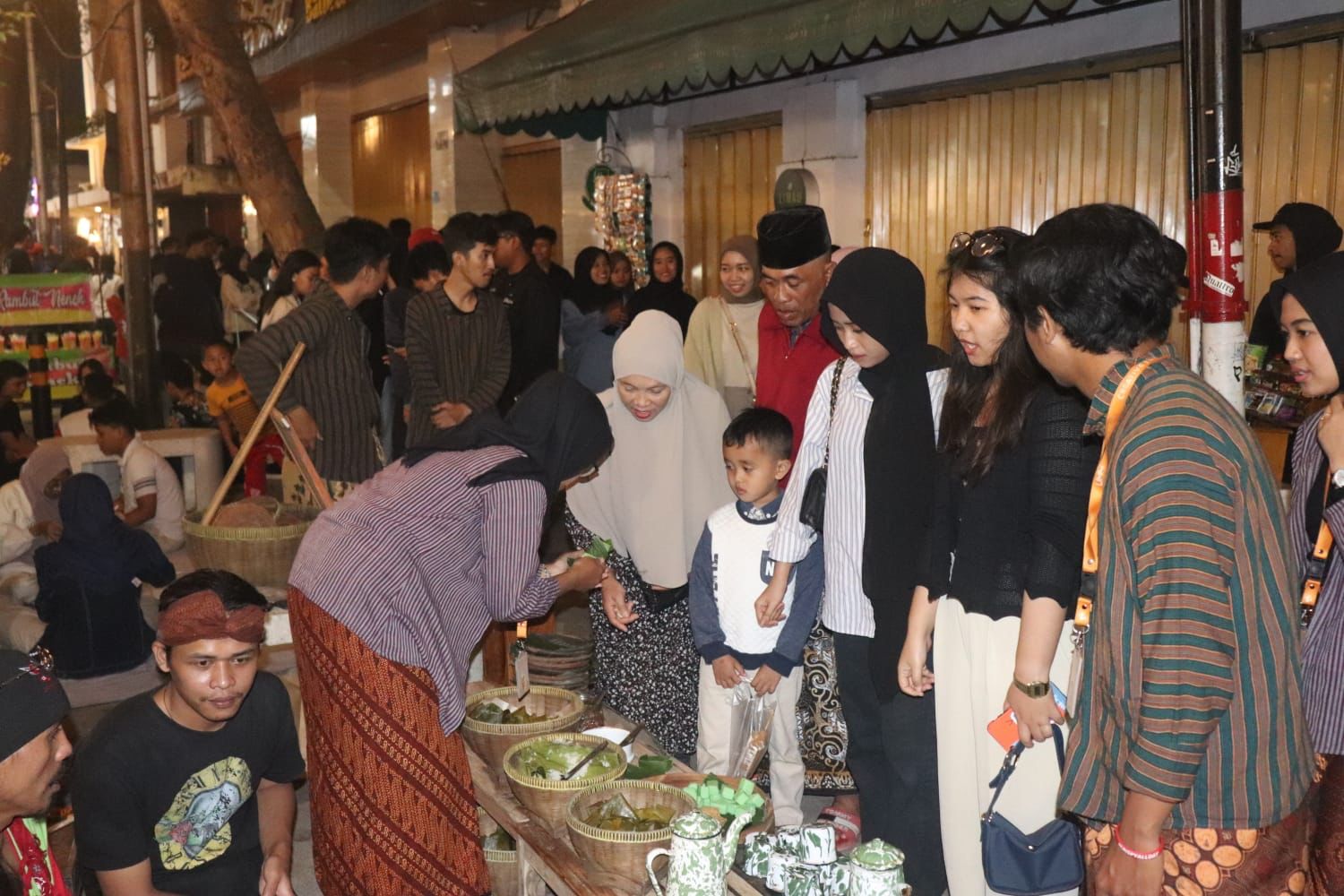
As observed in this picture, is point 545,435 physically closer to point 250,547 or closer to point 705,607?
point 705,607

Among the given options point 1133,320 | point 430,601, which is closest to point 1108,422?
point 1133,320

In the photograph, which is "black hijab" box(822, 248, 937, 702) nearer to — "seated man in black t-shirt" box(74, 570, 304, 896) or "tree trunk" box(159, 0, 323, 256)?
"seated man in black t-shirt" box(74, 570, 304, 896)

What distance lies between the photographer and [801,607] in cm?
374

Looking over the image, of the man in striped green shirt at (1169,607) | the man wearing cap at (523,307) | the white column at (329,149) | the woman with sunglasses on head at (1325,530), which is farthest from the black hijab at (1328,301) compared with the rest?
the white column at (329,149)

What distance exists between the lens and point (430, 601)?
302 cm

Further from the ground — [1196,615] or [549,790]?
[1196,615]

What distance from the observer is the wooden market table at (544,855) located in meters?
2.79

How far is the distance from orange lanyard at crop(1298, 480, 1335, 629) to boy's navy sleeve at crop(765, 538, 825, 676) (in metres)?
1.41

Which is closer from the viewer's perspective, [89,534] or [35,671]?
[35,671]

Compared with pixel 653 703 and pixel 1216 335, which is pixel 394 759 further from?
pixel 1216 335

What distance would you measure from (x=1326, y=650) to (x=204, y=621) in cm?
236

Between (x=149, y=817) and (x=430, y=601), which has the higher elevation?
(x=430, y=601)

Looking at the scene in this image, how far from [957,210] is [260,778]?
495 cm

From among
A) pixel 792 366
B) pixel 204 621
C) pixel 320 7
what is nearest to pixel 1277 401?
pixel 792 366
